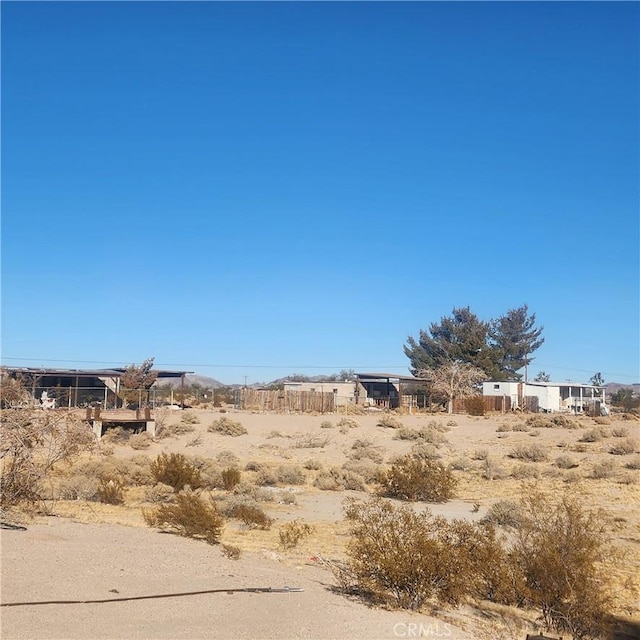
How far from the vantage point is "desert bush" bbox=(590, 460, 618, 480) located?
→ 1088 inches

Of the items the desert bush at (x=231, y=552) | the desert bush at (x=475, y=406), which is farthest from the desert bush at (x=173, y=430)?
the desert bush at (x=475, y=406)

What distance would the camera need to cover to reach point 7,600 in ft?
27.3

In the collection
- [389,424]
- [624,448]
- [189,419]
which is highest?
[389,424]

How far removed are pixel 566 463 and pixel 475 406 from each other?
3183 centimetres

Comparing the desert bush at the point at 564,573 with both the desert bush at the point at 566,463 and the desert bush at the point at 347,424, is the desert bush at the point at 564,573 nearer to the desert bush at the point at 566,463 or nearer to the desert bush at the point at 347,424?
the desert bush at the point at 566,463

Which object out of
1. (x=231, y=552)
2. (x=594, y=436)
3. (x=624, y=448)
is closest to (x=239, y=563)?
(x=231, y=552)

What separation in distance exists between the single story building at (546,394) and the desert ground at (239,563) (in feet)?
128

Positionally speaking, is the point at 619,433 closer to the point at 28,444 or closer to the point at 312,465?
the point at 312,465

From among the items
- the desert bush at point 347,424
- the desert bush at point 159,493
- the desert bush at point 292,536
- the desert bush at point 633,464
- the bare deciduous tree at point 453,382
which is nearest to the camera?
the desert bush at point 292,536

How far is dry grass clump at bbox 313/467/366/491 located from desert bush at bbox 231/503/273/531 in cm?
743

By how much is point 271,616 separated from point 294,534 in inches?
258

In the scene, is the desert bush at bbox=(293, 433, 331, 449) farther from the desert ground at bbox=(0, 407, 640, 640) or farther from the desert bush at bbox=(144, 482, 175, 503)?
the desert bush at bbox=(144, 482, 175, 503)

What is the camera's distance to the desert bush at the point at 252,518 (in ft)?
55.2

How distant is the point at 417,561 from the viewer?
31.6 ft
